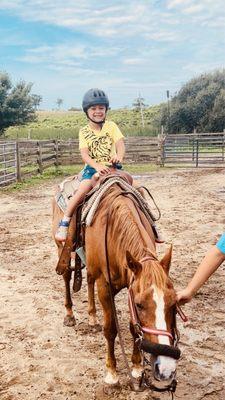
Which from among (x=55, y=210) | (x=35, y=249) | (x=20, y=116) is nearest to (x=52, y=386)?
(x=55, y=210)

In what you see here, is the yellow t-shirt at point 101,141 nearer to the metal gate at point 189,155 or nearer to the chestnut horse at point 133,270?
the chestnut horse at point 133,270

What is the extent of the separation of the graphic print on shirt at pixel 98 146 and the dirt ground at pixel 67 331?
5.72 feet

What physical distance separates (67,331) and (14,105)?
27.3m

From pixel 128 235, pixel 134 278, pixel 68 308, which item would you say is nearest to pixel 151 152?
pixel 68 308

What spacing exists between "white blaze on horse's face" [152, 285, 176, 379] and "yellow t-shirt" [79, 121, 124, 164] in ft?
7.51

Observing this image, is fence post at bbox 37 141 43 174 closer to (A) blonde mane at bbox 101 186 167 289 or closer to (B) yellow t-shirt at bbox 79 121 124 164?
(B) yellow t-shirt at bbox 79 121 124 164

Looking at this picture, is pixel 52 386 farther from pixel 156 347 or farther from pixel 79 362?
pixel 156 347

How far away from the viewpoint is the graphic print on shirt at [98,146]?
4.30 m

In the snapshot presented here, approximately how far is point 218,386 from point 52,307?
88.3 inches

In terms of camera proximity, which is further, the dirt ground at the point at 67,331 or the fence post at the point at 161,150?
the fence post at the point at 161,150

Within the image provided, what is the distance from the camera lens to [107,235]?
10.7 ft

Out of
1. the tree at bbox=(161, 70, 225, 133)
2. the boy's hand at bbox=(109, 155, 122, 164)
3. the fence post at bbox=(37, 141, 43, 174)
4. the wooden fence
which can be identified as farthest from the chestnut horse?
the tree at bbox=(161, 70, 225, 133)

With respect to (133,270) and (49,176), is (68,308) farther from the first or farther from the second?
(49,176)

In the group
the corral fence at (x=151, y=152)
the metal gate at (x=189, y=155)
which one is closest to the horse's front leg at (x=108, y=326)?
the corral fence at (x=151, y=152)
